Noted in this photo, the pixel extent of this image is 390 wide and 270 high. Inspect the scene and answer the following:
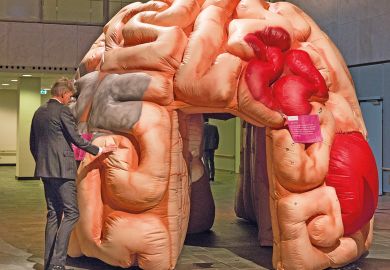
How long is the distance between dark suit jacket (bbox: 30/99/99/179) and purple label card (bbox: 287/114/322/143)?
6.88 ft

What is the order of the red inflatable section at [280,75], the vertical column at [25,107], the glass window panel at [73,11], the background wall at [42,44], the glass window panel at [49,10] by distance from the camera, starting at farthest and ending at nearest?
the vertical column at [25,107] → the glass window panel at [73,11] → the glass window panel at [49,10] → the background wall at [42,44] → the red inflatable section at [280,75]

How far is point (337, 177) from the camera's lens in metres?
6.59

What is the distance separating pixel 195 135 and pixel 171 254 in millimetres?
2341

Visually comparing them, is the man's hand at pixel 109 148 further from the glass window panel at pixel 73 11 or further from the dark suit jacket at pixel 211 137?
the glass window panel at pixel 73 11

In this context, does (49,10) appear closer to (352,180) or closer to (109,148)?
(109,148)

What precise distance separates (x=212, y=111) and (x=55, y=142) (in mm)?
1737

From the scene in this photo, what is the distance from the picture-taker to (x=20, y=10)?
1738cm

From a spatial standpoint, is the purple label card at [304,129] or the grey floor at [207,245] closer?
the purple label card at [304,129]

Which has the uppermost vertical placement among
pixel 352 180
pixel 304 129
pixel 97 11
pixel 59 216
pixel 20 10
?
pixel 97 11

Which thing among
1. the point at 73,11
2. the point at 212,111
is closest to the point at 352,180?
the point at 212,111

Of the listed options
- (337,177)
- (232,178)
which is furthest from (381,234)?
(232,178)

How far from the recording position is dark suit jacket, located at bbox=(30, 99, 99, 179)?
19.2 ft

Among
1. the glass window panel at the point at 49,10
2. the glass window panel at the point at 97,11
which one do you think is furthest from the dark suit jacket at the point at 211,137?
the glass window panel at the point at 49,10

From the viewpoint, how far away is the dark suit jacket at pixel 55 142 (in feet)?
19.2
